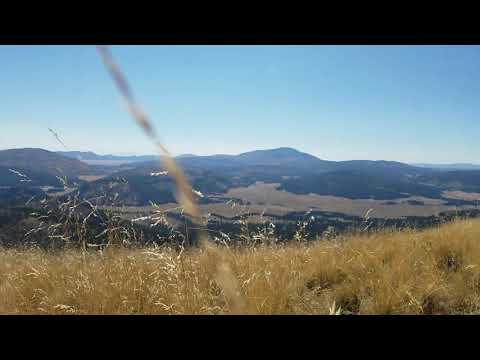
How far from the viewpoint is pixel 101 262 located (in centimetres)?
370

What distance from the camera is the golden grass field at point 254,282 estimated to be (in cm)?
271

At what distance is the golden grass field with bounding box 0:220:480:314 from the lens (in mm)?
2713

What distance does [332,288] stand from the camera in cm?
371

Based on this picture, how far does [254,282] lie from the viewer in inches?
105
